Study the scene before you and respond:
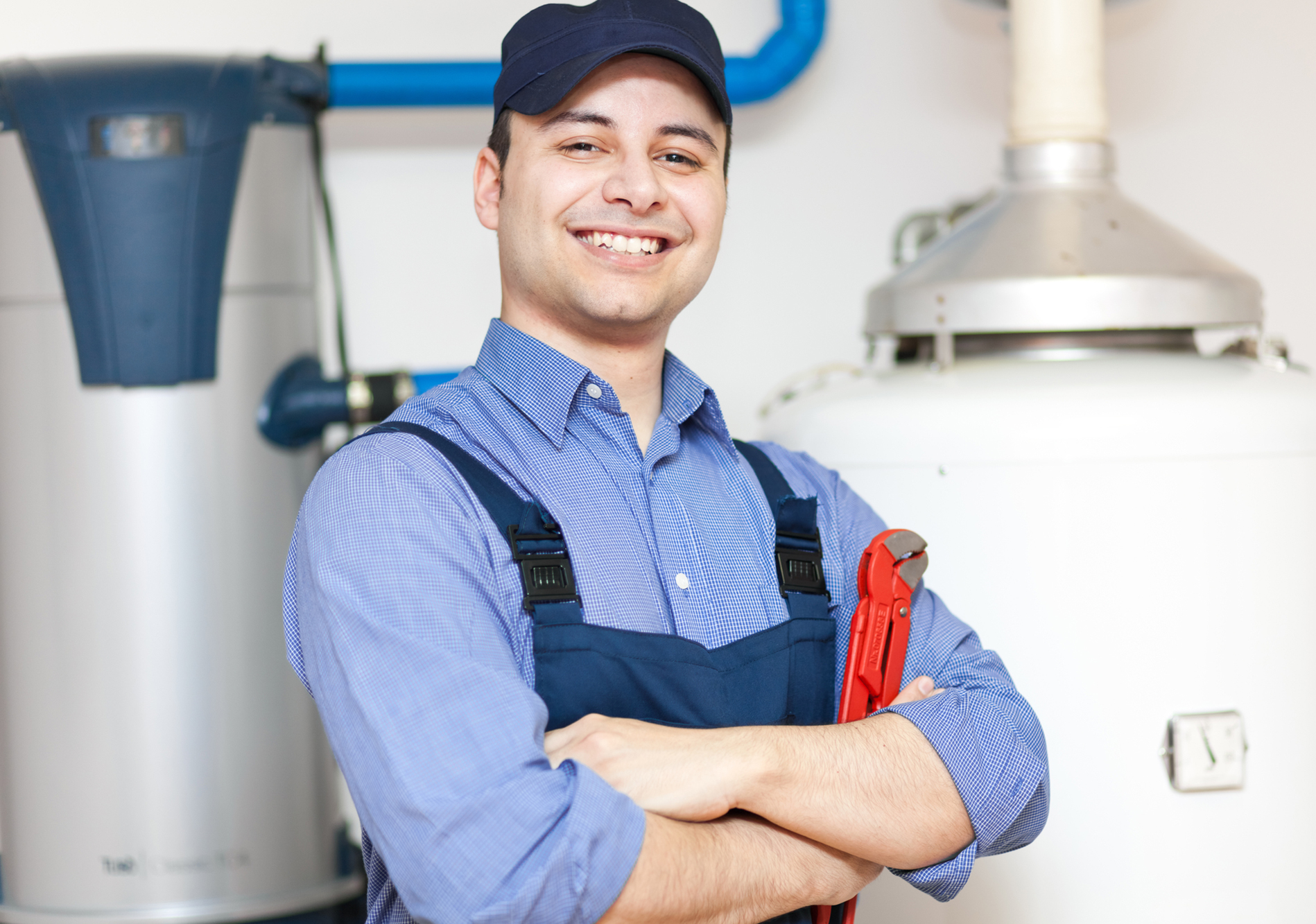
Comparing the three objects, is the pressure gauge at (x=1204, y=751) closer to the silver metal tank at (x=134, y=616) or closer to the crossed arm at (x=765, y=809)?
the crossed arm at (x=765, y=809)

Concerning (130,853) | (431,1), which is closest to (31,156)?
(431,1)

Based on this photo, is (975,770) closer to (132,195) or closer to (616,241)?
(616,241)

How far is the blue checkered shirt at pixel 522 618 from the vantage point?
32.4 inches

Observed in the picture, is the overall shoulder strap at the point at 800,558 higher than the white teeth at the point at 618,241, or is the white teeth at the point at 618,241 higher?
the white teeth at the point at 618,241

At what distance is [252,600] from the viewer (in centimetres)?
162

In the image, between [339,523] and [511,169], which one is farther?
[511,169]

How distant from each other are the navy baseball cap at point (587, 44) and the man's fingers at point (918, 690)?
1.89 feet

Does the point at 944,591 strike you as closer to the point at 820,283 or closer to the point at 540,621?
the point at 540,621

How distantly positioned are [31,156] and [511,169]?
794 mm

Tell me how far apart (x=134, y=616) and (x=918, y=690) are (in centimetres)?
104

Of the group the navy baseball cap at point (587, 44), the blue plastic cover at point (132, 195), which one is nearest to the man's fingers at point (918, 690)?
the navy baseball cap at point (587, 44)

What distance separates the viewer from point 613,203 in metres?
1.10

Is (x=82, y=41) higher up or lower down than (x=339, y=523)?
higher up

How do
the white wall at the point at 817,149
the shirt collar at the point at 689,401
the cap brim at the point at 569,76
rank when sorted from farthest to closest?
the white wall at the point at 817,149
the shirt collar at the point at 689,401
the cap brim at the point at 569,76
